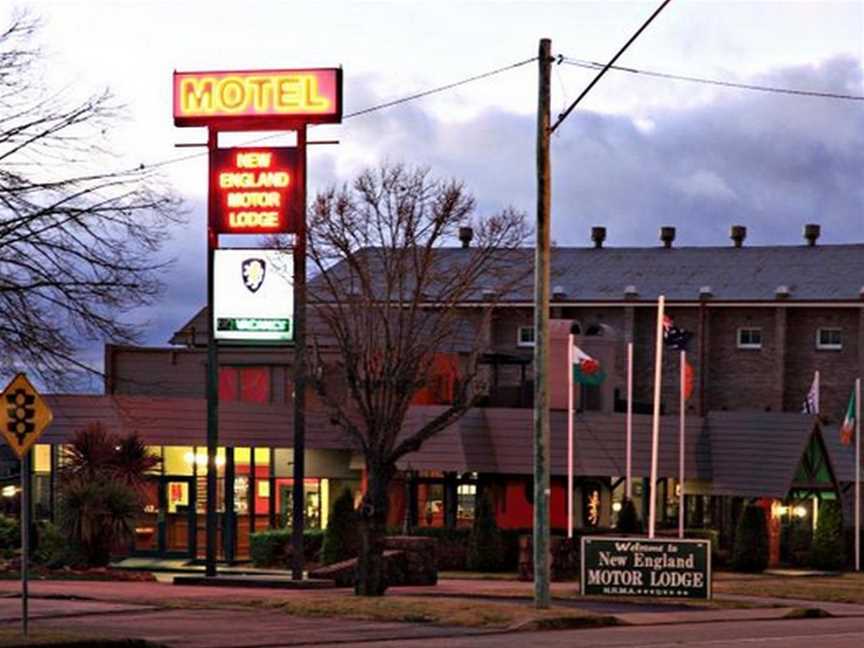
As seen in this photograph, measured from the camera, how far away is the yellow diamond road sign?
25156 millimetres

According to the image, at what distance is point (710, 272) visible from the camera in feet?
273

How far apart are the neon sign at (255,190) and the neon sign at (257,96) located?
797 millimetres

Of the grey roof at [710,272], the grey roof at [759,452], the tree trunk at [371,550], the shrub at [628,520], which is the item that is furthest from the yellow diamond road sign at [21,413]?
the grey roof at [710,272]

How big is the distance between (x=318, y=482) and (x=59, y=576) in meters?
15.5

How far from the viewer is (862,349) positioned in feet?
257

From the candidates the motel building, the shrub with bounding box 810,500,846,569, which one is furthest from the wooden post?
the shrub with bounding box 810,500,846,569

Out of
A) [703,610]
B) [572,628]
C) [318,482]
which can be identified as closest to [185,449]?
[318,482]

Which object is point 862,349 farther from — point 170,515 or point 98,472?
point 98,472

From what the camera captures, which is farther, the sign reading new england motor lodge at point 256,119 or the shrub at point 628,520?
the shrub at point 628,520

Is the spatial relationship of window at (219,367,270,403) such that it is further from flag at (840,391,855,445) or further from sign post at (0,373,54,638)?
sign post at (0,373,54,638)

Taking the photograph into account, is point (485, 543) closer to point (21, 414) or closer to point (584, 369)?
point (584, 369)

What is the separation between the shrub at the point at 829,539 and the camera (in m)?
58.1

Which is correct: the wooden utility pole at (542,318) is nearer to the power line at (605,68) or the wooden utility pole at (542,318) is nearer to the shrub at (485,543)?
the power line at (605,68)

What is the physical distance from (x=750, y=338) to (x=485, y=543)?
3227cm
